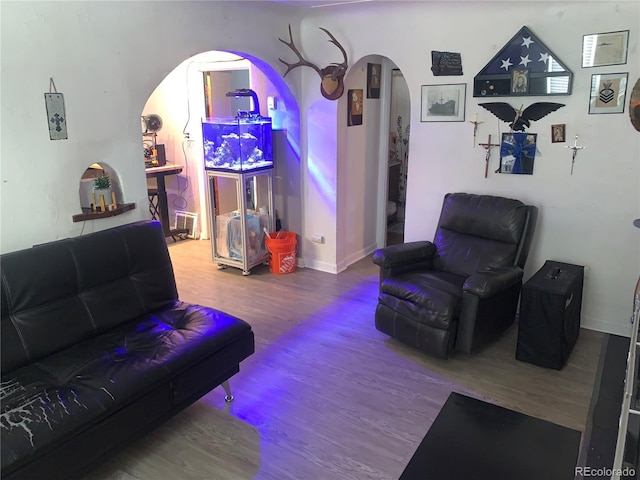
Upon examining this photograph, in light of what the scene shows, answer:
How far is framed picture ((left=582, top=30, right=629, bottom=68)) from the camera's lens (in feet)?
10.1

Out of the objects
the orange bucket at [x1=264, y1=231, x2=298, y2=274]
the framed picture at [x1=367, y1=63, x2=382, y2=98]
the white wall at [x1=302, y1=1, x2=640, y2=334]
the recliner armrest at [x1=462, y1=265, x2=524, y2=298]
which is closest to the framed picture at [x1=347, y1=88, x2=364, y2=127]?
the framed picture at [x1=367, y1=63, x2=382, y2=98]

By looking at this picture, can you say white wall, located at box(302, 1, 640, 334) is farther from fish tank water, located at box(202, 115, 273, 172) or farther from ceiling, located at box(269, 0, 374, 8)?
fish tank water, located at box(202, 115, 273, 172)

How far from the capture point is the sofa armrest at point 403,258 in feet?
10.9

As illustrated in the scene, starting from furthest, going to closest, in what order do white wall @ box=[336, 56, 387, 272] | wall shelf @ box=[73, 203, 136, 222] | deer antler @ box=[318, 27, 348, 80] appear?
1. white wall @ box=[336, 56, 387, 272]
2. deer antler @ box=[318, 27, 348, 80]
3. wall shelf @ box=[73, 203, 136, 222]

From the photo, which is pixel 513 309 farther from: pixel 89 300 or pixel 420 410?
pixel 89 300

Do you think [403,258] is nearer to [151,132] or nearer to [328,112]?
[328,112]

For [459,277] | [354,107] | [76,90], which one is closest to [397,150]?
[354,107]

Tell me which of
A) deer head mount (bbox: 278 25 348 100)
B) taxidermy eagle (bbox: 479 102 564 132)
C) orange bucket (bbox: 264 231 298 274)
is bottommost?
orange bucket (bbox: 264 231 298 274)

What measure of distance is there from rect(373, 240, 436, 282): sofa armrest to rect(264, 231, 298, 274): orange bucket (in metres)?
1.37

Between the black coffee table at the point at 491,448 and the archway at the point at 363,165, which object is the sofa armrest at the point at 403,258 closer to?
the archway at the point at 363,165

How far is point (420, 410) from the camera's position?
8.63 feet

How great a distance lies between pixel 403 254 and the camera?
3.40 metres

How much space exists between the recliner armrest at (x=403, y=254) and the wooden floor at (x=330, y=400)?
55 cm

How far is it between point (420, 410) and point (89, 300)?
187cm
